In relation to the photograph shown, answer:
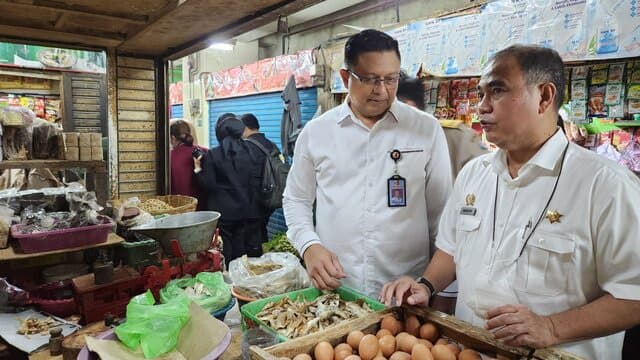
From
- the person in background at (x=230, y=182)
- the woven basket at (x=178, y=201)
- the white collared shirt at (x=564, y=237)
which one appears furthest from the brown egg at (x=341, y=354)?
the person in background at (x=230, y=182)

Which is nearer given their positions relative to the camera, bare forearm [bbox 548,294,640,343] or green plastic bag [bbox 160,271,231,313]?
bare forearm [bbox 548,294,640,343]

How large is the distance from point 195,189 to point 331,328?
12.6ft

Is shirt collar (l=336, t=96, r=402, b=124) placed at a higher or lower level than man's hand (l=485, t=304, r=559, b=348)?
higher

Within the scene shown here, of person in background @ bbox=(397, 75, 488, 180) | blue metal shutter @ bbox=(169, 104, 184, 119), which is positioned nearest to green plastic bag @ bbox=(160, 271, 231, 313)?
person in background @ bbox=(397, 75, 488, 180)

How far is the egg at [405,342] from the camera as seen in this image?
127cm

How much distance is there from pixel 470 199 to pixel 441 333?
51 centimetres

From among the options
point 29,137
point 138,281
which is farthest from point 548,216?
point 29,137

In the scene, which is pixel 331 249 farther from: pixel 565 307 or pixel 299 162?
pixel 565 307

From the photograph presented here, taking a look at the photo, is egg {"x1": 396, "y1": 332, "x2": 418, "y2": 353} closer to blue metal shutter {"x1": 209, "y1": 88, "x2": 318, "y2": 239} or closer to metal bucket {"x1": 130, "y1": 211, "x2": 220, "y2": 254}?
metal bucket {"x1": 130, "y1": 211, "x2": 220, "y2": 254}

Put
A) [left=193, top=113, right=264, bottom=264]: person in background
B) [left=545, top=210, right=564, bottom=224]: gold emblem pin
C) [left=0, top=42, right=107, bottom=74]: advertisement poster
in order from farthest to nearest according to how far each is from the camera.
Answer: [left=0, top=42, right=107, bottom=74]: advertisement poster < [left=193, top=113, right=264, bottom=264]: person in background < [left=545, top=210, right=564, bottom=224]: gold emblem pin

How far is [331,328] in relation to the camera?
132cm

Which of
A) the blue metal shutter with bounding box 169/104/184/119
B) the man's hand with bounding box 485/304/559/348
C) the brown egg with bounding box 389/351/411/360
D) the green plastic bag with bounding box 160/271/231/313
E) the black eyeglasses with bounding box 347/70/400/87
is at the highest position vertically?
the blue metal shutter with bounding box 169/104/184/119

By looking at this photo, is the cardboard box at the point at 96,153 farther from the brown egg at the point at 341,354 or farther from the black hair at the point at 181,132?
the brown egg at the point at 341,354

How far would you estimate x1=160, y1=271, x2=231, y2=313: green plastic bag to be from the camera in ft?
5.78
